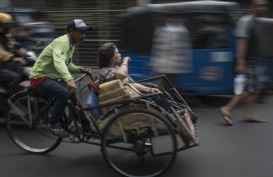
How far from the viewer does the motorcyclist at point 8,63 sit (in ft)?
21.5

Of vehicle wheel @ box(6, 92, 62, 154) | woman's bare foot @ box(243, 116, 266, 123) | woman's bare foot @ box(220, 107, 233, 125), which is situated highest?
vehicle wheel @ box(6, 92, 62, 154)

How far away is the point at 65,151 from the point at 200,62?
2812 millimetres

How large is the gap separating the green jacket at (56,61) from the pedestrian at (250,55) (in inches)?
93.2

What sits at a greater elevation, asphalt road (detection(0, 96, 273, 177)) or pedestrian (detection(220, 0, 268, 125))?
pedestrian (detection(220, 0, 268, 125))

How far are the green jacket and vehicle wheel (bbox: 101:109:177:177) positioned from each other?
734mm

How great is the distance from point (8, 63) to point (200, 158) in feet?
9.88

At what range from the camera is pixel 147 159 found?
5.18 metres

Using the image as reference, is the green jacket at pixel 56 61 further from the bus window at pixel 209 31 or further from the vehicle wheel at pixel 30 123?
the bus window at pixel 209 31

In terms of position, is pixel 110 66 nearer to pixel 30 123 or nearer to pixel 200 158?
pixel 30 123

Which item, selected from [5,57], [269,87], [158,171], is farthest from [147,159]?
[269,87]

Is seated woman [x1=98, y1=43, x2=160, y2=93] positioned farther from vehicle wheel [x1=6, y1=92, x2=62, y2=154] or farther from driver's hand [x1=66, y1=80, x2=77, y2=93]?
vehicle wheel [x1=6, y1=92, x2=62, y2=154]

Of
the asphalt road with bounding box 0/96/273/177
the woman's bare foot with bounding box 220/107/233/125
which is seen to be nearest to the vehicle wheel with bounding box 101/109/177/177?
the asphalt road with bounding box 0/96/273/177

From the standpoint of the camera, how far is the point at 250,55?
671 centimetres

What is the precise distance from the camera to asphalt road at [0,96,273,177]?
4.96m
